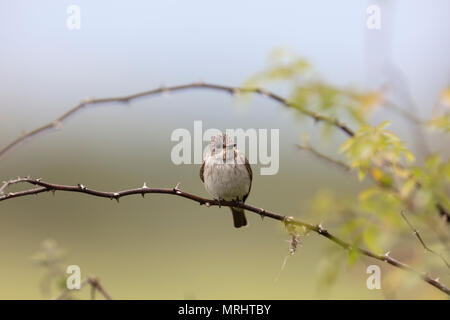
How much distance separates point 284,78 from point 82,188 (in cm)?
155

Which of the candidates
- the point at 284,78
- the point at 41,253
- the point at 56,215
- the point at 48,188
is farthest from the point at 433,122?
the point at 56,215

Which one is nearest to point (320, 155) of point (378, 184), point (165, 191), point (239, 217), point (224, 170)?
point (378, 184)

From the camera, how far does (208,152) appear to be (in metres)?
5.10

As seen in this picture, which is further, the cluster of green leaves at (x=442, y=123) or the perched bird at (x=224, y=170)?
the perched bird at (x=224, y=170)

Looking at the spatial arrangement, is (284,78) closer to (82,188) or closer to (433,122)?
(433,122)

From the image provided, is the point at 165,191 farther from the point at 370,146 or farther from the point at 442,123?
the point at 442,123

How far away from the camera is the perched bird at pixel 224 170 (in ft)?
16.3

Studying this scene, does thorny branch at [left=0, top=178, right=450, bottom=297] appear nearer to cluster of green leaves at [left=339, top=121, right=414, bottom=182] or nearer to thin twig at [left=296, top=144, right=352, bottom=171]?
cluster of green leaves at [left=339, top=121, right=414, bottom=182]

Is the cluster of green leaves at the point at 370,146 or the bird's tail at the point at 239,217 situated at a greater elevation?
the bird's tail at the point at 239,217

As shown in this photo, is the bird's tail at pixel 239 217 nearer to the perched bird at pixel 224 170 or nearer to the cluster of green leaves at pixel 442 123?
the perched bird at pixel 224 170

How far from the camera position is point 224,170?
16.3 ft

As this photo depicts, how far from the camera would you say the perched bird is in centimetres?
496

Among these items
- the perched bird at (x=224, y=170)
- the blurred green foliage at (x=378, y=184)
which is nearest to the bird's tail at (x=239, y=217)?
the perched bird at (x=224, y=170)

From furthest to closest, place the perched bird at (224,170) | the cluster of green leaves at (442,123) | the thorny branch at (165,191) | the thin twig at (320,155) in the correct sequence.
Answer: the perched bird at (224,170), the thin twig at (320,155), the cluster of green leaves at (442,123), the thorny branch at (165,191)
